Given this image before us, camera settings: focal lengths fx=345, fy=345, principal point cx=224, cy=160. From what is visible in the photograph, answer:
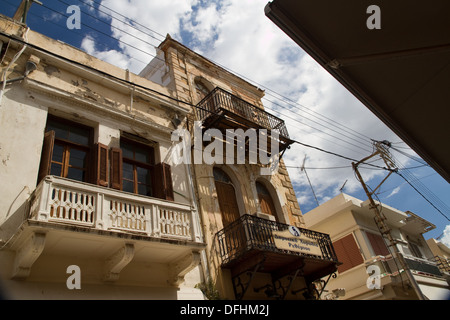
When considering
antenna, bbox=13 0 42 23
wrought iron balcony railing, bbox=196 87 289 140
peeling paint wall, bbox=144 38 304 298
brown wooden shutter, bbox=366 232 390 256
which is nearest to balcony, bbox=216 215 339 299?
peeling paint wall, bbox=144 38 304 298

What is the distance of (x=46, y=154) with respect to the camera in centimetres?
793

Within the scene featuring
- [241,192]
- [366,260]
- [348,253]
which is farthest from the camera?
[348,253]

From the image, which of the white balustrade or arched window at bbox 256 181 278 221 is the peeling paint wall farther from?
the white balustrade

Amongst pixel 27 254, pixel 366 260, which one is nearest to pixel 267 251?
pixel 27 254

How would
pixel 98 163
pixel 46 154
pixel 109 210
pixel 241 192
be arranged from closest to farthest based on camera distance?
pixel 109 210 < pixel 46 154 < pixel 98 163 < pixel 241 192

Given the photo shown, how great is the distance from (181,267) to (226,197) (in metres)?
4.02

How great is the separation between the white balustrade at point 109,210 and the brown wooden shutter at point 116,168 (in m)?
0.85

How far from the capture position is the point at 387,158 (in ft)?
56.7

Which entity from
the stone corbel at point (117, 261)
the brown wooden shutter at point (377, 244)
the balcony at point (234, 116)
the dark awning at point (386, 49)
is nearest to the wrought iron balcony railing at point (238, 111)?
the balcony at point (234, 116)

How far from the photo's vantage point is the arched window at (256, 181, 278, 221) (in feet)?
43.1

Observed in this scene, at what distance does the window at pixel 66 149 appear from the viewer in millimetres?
8094

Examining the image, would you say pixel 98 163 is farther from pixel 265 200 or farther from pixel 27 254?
pixel 265 200

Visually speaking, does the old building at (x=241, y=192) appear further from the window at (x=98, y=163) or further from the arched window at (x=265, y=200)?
the window at (x=98, y=163)
